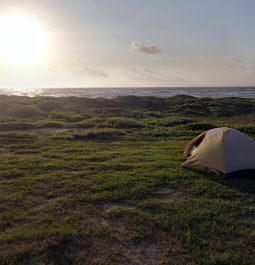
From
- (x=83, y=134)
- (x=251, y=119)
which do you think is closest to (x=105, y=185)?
(x=83, y=134)

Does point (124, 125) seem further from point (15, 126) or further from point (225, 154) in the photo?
point (225, 154)

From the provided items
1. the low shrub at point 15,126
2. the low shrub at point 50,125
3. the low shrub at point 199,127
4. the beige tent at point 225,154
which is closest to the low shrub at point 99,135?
the low shrub at point 199,127

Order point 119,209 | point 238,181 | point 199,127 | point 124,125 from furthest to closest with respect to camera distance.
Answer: point 124,125 → point 199,127 → point 238,181 → point 119,209

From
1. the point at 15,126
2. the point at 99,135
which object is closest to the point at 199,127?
the point at 99,135

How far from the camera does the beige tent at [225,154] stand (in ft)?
38.5

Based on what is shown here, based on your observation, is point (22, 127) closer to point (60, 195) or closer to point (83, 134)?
point (83, 134)

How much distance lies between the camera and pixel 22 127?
24828 millimetres

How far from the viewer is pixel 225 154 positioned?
11.9 m

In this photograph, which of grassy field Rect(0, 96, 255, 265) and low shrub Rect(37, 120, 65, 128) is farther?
low shrub Rect(37, 120, 65, 128)

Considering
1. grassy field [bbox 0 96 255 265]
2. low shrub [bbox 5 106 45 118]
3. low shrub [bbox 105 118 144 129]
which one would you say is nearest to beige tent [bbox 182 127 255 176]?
grassy field [bbox 0 96 255 265]

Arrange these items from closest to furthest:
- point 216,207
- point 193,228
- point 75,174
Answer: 1. point 193,228
2. point 216,207
3. point 75,174

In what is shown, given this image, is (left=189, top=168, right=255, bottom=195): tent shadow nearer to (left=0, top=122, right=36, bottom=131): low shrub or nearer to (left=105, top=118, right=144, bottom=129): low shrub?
(left=105, top=118, right=144, bottom=129): low shrub

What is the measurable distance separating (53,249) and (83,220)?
1.38 metres

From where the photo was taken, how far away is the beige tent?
11.7m
